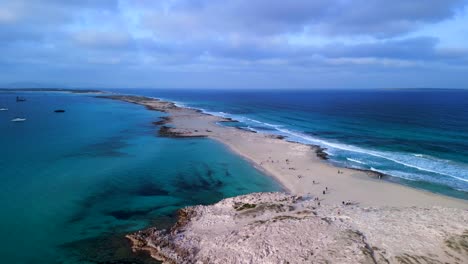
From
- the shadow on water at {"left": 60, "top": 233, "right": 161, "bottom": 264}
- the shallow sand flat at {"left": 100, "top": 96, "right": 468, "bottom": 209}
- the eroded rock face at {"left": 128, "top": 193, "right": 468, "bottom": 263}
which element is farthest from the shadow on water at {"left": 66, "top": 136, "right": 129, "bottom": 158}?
the eroded rock face at {"left": 128, "top": 193, "right": 468, "bottom": 263}

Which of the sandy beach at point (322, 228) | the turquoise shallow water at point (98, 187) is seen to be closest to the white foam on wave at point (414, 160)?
the sandy beach at point (322, 228)

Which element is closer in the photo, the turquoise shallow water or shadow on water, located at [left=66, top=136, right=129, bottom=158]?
the turquoise shallow water

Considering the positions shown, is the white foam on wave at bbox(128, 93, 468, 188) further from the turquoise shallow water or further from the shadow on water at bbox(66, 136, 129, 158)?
the shadow on water at bbox(66, 136, 129, 158)

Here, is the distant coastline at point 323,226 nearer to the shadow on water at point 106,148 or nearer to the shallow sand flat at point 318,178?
the shallow sand flat at point 318,178

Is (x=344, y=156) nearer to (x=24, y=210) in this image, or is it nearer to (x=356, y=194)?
(x=356, y=194)

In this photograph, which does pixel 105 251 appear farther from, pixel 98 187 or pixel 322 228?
pixel 322 228

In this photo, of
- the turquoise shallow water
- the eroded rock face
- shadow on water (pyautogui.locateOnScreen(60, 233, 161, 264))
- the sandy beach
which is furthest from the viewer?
the turquoise shallow water

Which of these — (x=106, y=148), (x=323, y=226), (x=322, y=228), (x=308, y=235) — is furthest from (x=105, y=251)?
(x=106, y=148)
